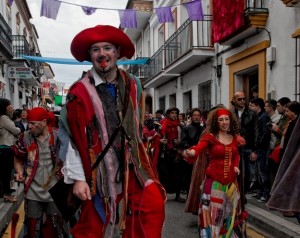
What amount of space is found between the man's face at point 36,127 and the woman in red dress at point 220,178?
1446 mm

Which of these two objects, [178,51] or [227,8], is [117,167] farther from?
[178,51]

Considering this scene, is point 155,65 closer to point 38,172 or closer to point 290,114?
point 290,114

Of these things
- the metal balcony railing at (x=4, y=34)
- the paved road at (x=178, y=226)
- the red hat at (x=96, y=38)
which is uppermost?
the metal balcony railing at (x=4, y=34)

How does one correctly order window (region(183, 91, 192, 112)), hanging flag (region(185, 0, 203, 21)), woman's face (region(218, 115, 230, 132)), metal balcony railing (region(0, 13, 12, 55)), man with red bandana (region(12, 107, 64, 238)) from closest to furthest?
man with red bandana (region(12, 107, 64, 238))
woman's face (region(218, 115, 230, 132))
hanging flag (region(185, 0, 203, 21))
metal balcony railing (region(0, 13, 12, 55))
window (region(183, 91, 192, 112))

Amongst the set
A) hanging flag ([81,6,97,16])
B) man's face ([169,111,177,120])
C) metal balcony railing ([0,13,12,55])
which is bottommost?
man's face ([169,111,177,120])

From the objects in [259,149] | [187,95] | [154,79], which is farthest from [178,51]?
[259,149]

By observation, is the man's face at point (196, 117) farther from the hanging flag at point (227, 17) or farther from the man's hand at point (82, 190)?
the man's hand at point (82, 190)

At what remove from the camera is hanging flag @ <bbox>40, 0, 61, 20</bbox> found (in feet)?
37.0

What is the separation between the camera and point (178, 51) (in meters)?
17.3

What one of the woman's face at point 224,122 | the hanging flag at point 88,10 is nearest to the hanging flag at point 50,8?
the hanging flag at point 88,10

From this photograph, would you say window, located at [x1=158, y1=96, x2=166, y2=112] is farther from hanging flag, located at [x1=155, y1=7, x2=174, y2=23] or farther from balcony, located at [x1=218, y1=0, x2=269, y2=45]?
balcony, located at [x1=218, y1=0, x2=269, y2=45]

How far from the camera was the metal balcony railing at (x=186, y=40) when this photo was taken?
14.4 meters

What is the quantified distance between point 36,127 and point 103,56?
1784 mm

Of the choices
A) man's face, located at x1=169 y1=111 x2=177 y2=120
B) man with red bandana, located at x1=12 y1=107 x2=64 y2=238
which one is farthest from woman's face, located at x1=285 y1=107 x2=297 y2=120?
man with red bandana, located at x1=12 y1=107 x2=64 y2=238
